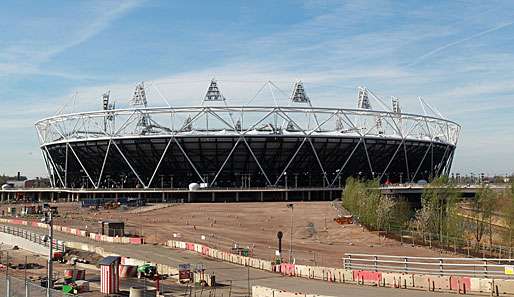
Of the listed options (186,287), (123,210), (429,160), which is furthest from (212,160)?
(186,287)

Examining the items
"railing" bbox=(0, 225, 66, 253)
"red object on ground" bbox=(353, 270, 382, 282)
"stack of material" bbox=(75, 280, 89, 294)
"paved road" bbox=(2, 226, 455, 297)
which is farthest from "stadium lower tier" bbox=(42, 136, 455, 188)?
"red object on ground" bbox=(353, 270, 382, 282)

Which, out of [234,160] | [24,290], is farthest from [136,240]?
[234,160]

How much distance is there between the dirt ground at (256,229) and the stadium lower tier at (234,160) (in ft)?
49.3

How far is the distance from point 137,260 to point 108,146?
73937mm

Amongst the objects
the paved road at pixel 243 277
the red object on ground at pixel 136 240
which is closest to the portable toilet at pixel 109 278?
the paved road at pixel 243 277

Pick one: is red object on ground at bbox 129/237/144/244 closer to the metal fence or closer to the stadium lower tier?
the metal fence

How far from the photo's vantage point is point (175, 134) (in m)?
101

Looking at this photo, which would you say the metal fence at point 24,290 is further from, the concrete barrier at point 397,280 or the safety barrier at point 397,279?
the concrete barrier at point 397,280

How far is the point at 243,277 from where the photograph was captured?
1155 inches

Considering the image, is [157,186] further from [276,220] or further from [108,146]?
[276,220]

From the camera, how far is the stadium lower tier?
4082 inches

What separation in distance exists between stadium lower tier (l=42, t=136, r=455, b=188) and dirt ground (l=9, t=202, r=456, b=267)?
15032 millimetres

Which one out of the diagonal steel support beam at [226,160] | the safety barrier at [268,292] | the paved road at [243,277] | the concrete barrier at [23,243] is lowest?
the concrete barrier at [23,243]

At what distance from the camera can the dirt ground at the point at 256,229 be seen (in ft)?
141
